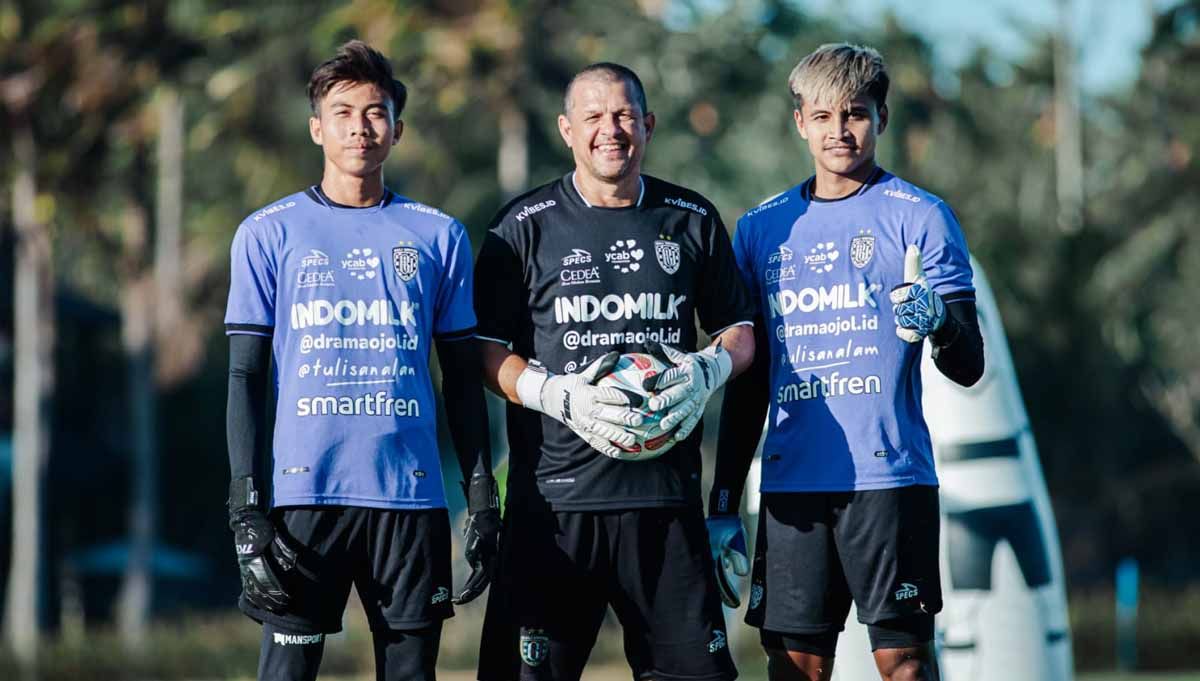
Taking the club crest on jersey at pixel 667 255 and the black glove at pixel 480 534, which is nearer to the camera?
the black glove at pixel 480 534

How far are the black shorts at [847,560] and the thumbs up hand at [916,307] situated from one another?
0.61 metres

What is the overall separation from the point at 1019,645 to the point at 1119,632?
1577cm

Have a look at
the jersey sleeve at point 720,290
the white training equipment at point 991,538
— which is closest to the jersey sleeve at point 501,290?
the jersey sleeve at point 720,290

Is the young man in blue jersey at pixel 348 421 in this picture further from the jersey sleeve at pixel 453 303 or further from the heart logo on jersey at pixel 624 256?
the heart logo on jersey at pixel 624 256

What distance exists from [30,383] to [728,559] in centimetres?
2523

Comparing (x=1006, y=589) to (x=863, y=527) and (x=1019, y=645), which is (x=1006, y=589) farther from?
(x=863, y=527)

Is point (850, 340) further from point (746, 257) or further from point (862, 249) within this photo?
point (746, 257)

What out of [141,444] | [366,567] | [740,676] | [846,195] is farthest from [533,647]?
[141,444]

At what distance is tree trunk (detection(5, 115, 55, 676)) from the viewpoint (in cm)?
2902

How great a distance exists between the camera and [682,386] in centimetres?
598

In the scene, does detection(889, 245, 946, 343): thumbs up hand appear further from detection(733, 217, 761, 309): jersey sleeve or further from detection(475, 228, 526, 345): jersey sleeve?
detection(475, 228, 526, 345): jersey sleeve

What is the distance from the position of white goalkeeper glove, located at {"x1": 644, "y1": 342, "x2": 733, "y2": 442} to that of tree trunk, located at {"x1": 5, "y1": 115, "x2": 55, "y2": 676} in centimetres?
2426

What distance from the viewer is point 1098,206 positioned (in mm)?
34000

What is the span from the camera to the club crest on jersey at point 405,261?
6.25 metres
